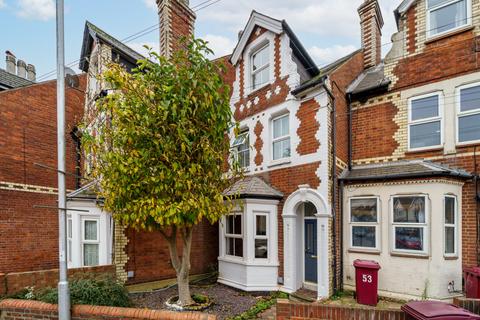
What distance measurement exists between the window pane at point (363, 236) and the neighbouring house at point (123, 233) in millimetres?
5594

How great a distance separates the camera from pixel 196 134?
20.9 feet

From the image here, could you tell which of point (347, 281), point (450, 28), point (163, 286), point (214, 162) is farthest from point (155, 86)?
point (450, 28)

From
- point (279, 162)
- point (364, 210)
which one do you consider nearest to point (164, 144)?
point (279, 162)

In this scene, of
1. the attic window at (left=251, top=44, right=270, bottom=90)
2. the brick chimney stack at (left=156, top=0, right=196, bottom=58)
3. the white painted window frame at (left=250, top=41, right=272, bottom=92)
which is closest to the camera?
the white painted window frame at (left=250, top=41, right=272, bottom=92)

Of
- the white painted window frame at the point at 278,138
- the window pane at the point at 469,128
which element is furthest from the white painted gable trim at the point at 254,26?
the window pane at the point at 469,128

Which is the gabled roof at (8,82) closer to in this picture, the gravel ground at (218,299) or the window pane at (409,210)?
the gravel ground at (218,299)

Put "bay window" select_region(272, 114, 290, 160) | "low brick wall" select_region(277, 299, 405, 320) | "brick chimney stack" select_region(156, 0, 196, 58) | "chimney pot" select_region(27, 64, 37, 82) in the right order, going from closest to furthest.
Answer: "low brick wall" select_region(277, 299, 405, 320)
"bay window" select_region(272, 114, 290, 160)
"brick chimney stack" select_region(156, 0, 196, 58)
"chimney pot" select_region(27, 64, 37, 82)

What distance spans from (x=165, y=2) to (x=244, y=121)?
5415 mm

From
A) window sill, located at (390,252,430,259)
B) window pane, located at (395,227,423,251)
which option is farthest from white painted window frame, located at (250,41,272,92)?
window sill, located at (390,252,430,259)

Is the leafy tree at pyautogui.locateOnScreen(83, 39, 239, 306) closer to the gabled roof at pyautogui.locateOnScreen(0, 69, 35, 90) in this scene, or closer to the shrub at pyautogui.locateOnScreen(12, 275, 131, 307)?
the shrub at pyautogui.locateOnScreen(12, 275, 131, 307)

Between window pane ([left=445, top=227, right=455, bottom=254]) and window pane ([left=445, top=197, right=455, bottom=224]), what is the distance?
20 cm

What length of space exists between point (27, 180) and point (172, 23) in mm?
7890

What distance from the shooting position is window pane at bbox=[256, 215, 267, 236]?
9352 mm

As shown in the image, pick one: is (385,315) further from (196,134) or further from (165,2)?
(165,2)
